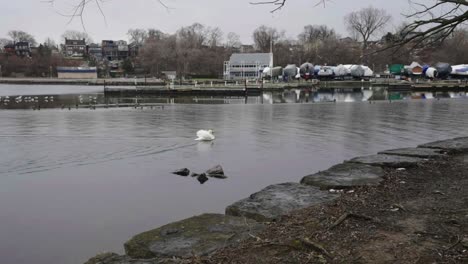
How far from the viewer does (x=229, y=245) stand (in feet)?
17.7

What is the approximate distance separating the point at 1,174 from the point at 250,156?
21.7 feet

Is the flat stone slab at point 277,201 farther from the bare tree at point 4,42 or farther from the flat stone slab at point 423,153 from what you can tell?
the bare tree at point 4,42

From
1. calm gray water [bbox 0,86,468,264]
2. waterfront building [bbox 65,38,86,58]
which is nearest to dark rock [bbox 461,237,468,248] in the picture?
calm gray water [bbox 0,86,468,264]

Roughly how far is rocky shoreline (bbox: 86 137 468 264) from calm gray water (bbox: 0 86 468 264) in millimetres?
1058

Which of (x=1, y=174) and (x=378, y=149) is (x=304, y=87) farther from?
(x=1, y=174)

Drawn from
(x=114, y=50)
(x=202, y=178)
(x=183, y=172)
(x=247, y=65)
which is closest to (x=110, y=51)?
(x=114, y=50)

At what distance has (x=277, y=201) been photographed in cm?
747

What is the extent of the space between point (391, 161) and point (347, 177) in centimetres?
201

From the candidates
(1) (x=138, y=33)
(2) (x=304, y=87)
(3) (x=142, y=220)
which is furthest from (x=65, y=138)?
(1) (x=138, y=33)

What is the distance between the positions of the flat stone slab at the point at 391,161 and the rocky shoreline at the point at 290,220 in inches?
2.4

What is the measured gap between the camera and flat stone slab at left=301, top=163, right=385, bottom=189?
845 cm

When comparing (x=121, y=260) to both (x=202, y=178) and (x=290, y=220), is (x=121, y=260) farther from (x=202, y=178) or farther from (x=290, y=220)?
(x=202, y=178)

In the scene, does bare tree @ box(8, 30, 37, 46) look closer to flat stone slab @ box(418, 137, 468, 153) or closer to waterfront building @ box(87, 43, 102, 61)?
waterfront building @ box(87, 43, 102, 61)

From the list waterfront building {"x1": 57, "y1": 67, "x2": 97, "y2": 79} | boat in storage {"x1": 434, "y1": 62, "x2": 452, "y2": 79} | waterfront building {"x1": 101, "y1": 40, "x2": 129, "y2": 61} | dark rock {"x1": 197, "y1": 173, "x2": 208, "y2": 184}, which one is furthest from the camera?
waterfront building {"x1": 101, "y1": 40, "x2": 129, "y2": 61}
